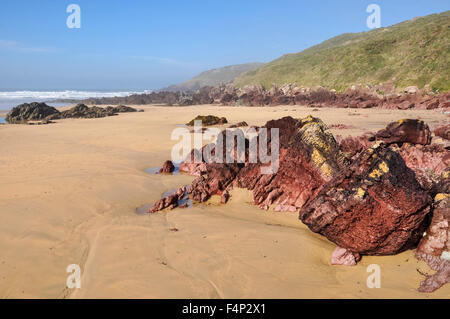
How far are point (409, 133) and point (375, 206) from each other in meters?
4.88

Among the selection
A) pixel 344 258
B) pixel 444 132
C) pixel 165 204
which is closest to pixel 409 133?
pixel 444 132

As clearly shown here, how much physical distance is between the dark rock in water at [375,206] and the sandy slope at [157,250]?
1.00 ft

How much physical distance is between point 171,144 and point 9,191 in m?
7.89

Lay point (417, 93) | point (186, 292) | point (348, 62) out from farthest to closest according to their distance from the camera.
Answer: point (348, 62) → point (417, 93) → point (186, 292)

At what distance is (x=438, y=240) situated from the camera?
14.6 ft

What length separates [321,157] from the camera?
256 inches

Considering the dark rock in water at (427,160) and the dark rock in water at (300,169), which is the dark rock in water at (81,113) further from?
the dark rock in water at (427,160)

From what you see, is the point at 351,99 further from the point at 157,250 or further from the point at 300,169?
the point at 157,250

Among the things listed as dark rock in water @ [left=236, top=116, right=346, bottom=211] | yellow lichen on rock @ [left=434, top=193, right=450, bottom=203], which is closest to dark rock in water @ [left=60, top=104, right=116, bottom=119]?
dark rock in water @ [left=236, top=116, right=346, bottom=211]

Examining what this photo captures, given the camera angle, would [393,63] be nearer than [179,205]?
No

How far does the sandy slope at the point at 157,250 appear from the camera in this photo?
4.20m
